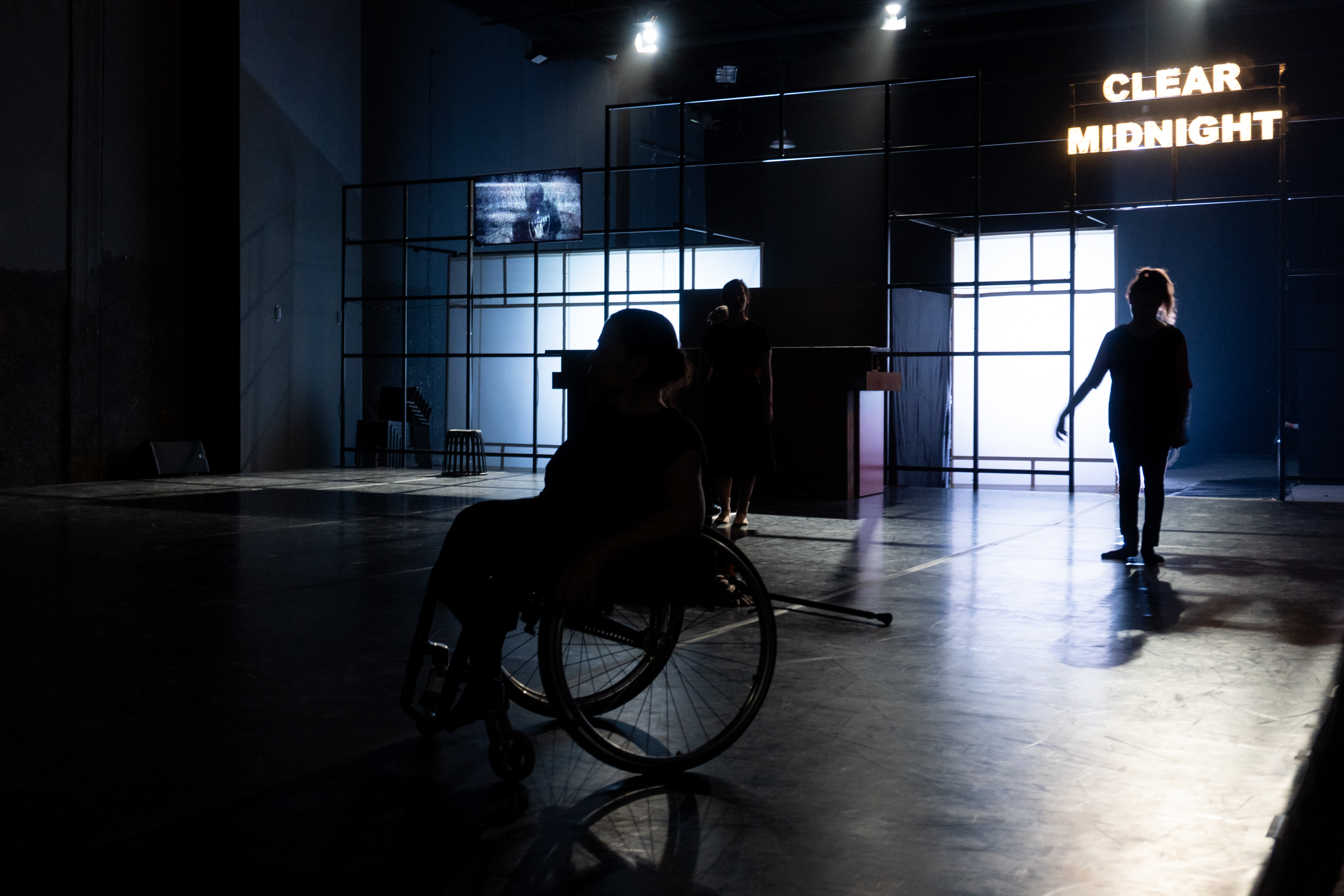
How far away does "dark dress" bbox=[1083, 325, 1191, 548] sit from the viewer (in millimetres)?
5734

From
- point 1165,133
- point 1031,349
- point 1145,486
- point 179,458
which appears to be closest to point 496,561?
point 1145,486

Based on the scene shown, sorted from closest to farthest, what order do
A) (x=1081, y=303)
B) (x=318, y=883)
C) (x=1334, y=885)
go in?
1. (x=318, y=883)
2. (x=1334, y=885)
3. (x=1081, y=303)

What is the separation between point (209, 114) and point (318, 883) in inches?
488

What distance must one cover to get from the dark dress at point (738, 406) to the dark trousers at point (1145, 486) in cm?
191

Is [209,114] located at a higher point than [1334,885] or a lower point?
higher

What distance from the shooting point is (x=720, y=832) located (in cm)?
230

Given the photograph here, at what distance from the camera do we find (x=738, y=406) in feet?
22.9

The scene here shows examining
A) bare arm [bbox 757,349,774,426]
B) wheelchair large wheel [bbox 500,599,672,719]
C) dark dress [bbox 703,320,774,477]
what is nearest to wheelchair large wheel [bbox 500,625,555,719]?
wheelchair large wheel [bbox 500,599,672,719]

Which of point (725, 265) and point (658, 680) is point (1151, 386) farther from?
point (725, 265)

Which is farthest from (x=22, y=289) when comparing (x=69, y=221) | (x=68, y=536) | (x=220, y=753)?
(x=220, y=753)

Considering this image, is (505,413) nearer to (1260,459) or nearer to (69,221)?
(69,221)

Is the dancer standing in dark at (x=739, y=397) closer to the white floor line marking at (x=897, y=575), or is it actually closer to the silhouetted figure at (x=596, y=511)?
the white floor line marking at (x=897, y=575)

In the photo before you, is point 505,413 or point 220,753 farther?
point 505,413

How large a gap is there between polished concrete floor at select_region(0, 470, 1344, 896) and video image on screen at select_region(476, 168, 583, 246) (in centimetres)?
811
